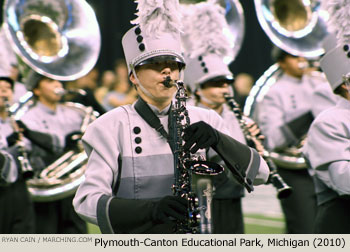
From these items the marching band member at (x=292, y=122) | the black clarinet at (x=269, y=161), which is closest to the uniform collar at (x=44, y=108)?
the marching band member at (x=292, y=122)

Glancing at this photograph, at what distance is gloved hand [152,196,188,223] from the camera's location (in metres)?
3.12

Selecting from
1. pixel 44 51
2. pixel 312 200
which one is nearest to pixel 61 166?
pixel 44 51

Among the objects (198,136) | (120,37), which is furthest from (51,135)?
(120,37)

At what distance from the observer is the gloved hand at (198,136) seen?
3271 millimetres

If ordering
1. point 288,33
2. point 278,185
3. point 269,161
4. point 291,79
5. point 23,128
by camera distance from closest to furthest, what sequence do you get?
point 278,185 < point 269,161 < point 23,128 < point 288,33 < point 291,79

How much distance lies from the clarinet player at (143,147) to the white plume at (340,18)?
4.12 ft

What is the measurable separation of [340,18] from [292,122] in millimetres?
2350

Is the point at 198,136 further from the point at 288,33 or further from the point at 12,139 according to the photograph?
the point at 288,33

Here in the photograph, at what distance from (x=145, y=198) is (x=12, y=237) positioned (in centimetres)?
67

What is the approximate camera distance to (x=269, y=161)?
5.52m

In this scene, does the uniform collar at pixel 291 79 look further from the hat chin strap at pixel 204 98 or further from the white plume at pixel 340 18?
the white plume at pixel 340 18

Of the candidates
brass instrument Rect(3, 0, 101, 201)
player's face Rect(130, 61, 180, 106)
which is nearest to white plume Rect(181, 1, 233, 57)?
brass instrument Rect(3, 0, 101, 201)

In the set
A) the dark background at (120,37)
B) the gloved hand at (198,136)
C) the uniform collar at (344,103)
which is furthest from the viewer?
the dark background at (120,37)

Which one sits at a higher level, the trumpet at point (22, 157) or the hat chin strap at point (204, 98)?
the hat chin strap at point (204, 98)
